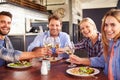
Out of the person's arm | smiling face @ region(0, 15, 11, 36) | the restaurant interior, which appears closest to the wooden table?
the restaurant interior

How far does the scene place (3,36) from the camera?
278 centimetres

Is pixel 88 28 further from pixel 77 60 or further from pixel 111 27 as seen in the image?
pixel 111 27

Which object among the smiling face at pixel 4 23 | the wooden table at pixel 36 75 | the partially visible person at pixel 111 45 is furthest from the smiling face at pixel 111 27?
the smiling face at pixel 4 23

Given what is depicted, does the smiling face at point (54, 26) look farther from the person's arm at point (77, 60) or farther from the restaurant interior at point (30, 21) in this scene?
the person's arm at point (77, 60)

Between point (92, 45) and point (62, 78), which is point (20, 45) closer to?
point (92, 45)

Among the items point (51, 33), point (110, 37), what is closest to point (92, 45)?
point (51, 33)

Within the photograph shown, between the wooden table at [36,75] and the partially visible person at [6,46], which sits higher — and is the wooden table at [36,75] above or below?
below

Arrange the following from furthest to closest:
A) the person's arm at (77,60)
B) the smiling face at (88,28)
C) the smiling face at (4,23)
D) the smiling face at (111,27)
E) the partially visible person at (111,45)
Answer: the smiling face at (88,28)
the smiling face at (4,23)
the person's arm at (77,60)
the smiling face at (111,27)
the partially visible person at (111,45)

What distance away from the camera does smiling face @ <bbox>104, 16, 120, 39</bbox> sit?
1805 mm

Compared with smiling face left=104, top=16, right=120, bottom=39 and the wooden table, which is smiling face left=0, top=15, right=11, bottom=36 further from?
smiling face left=104, top=16, right=120, bottom=39

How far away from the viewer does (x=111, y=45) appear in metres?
1.77

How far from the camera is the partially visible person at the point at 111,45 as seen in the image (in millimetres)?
1659

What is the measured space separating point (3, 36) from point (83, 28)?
1258 mm

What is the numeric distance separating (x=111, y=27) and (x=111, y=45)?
0.61 feet
